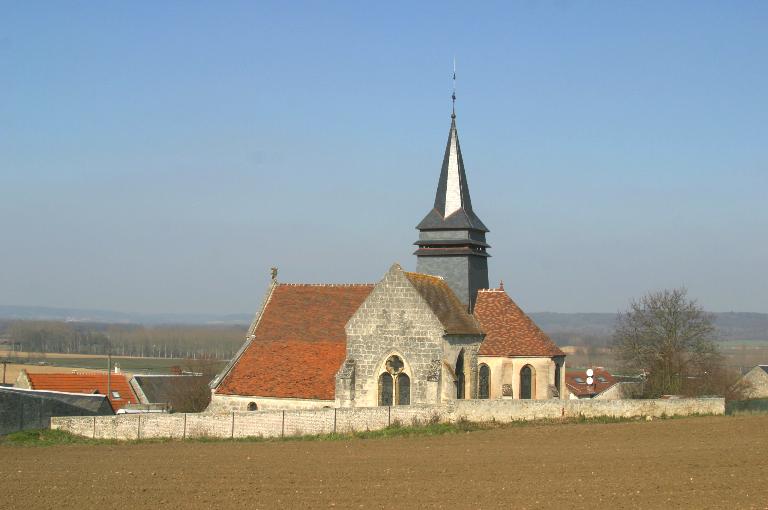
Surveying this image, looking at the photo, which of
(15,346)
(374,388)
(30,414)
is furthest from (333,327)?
(15,346)

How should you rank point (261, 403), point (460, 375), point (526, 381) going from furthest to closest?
point (261, 403) → point (526, 381) → point (460, 375)

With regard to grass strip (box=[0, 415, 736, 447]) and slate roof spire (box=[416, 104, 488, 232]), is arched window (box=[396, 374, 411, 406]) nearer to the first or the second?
grass strip (box=[0, 415, 736, 447])

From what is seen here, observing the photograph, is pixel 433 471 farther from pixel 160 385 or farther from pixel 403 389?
pixel 160 385

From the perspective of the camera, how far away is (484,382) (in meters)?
36.4

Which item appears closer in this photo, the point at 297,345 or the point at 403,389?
the point at 403,389

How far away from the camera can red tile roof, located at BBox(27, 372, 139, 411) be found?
54281mm

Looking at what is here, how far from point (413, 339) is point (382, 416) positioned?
3.14 m

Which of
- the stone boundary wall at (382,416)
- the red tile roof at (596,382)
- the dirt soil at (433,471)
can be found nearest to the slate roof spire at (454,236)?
the stone boundary wall at (382,416)

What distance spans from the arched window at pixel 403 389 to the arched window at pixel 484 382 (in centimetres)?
320

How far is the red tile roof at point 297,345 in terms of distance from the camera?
37.2 metres

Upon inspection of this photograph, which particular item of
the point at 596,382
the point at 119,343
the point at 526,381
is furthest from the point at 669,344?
the point at 119,343

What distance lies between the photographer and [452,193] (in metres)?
39.2

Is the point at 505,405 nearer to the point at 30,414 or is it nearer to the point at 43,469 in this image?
the point at 43,469

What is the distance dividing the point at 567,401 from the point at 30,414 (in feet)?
71.8
